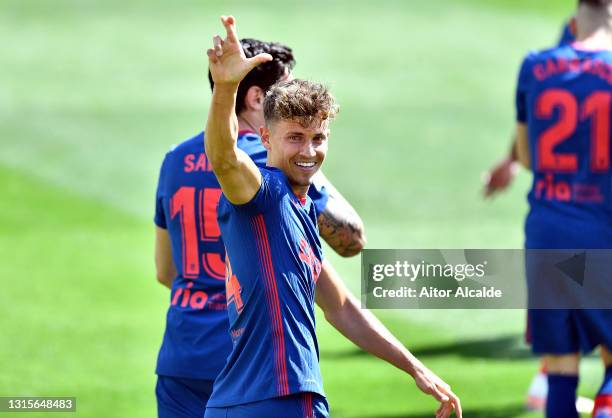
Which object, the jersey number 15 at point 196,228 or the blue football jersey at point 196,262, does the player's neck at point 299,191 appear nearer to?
the blue football jersey at point 196,262

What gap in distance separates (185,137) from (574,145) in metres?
12.6

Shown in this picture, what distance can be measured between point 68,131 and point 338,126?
422 cm

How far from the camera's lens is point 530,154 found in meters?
6.92

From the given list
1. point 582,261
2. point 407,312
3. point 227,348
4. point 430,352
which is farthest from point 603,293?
point 407,312

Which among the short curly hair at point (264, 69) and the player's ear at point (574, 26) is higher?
the player's ear at point (574, 26)

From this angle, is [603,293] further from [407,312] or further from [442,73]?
[442,73]

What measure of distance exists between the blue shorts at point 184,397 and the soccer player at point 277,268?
95 cm

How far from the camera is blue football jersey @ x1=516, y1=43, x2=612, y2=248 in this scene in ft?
21.7

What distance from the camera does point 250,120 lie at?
5.29m

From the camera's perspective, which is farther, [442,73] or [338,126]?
[442,73]

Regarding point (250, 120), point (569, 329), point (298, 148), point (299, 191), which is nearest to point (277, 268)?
point (299, 191)

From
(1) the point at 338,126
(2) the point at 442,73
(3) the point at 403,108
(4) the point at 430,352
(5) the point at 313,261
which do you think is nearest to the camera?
(5) the point at 313,261

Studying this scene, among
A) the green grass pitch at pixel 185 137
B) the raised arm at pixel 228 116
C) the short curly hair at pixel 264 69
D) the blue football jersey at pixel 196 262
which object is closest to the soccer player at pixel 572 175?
the short curly hair at pixel 264 69

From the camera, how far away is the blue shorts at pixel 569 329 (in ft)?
21.6
